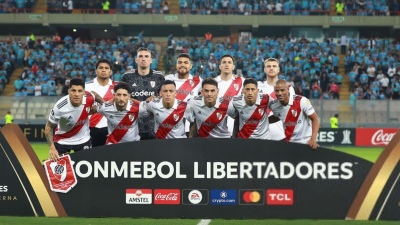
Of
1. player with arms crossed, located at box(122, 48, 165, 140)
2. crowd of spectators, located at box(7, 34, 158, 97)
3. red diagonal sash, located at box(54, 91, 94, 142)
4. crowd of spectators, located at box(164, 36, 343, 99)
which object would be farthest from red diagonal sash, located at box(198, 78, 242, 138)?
crowd of spectators, located at box(7, 34, 158, 97)

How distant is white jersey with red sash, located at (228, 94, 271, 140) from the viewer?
1152cm

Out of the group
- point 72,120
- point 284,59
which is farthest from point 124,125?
point 284,59

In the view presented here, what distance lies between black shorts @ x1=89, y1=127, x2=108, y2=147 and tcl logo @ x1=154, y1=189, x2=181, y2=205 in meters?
2.39

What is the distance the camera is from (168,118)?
452 inches

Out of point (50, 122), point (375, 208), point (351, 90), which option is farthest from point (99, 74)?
point (351, 90)

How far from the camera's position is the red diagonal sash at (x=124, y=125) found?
1147 cm

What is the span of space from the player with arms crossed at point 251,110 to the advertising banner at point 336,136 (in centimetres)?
2039

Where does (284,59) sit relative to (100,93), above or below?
below

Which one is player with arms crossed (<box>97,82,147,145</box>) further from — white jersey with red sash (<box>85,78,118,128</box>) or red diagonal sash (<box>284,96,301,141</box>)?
red diagonal sash (<box>284,96,301,141</box>)

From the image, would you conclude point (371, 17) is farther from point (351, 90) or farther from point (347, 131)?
point (347, 131)

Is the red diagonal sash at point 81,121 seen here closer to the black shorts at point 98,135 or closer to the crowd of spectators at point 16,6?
the black shorts at point 98,135

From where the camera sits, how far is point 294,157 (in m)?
10.6

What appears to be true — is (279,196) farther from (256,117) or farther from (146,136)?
(146,136)

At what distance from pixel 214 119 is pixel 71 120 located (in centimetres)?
195
